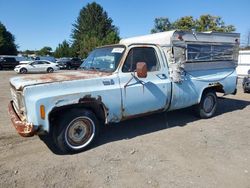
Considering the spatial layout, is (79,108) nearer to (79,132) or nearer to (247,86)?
(79,132)

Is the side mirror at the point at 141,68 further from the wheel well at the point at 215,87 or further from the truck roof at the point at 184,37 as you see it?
the wheel well at the point at 215,87

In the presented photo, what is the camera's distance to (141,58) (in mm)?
5734

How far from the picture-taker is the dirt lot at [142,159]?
155 inches

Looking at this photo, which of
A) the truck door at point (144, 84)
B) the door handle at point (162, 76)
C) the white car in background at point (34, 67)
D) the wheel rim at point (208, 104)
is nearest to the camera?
the truck door at point (144, 84)

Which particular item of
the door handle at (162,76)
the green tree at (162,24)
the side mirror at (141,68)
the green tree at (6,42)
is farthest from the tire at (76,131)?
the green tree at (6,42)

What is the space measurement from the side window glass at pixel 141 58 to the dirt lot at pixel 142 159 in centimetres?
152

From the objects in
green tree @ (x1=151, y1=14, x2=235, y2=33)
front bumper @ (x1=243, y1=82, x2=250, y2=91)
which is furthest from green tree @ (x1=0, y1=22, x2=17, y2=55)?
front bumper @ (x1=243, y1=82, x2=250, y2=91)

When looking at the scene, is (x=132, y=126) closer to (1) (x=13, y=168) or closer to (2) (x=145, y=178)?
(2) (x=145, y=178)

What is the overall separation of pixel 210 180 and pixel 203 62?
3.78 metres

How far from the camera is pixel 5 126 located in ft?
21.8

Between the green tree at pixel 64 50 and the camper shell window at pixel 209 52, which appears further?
the green tree at pixel 64 50

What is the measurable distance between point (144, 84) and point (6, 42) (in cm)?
5899

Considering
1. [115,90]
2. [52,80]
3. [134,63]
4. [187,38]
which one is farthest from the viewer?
[187,38]

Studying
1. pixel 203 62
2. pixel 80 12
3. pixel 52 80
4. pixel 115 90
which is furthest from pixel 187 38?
pixel 80 12
